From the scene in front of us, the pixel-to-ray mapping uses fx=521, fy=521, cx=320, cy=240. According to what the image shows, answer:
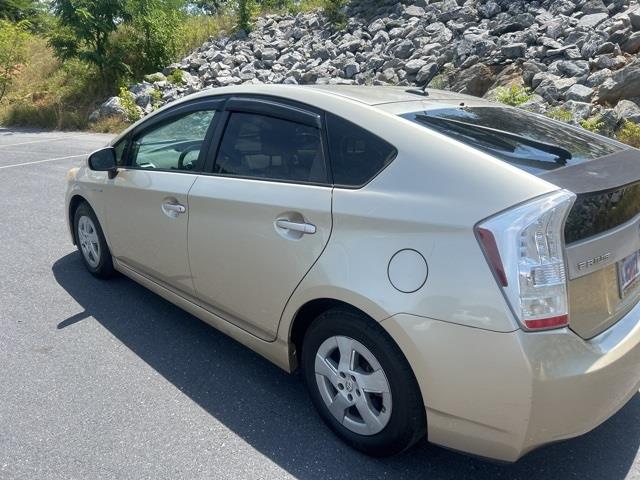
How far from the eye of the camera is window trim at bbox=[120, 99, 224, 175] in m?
3.21

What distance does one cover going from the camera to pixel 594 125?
801 cm

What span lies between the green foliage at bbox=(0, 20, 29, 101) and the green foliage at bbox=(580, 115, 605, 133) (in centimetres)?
2207

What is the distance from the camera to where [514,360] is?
6.15 feet

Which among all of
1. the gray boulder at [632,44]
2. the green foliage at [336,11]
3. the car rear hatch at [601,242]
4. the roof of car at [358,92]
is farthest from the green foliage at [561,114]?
the green foliage at [336,11]

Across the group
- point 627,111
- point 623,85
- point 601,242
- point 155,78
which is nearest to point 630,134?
point 627,111

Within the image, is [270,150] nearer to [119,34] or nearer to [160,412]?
[160,412]

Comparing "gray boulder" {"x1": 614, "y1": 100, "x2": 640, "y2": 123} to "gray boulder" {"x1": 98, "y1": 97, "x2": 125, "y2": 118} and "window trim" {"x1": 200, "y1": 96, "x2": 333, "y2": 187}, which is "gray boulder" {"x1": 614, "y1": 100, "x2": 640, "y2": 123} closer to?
"window trim" {"x1": 200, "y1": 96, "x2": 333, "y2": 187}

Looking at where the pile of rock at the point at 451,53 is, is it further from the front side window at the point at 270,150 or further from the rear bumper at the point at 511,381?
the rear bumper at the point at 511,381

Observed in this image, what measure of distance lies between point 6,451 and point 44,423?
0.75 ft

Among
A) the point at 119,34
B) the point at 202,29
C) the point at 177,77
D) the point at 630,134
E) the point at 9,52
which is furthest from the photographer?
the point at 202,29

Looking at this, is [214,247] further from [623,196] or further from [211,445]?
[623,196]

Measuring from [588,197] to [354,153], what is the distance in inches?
40.1

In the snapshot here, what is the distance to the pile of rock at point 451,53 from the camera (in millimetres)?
10148

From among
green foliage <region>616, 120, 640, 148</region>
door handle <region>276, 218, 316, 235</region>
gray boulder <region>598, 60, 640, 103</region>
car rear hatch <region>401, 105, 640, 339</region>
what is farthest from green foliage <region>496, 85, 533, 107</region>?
door handle <region>276, 218, 316, 235</region>
